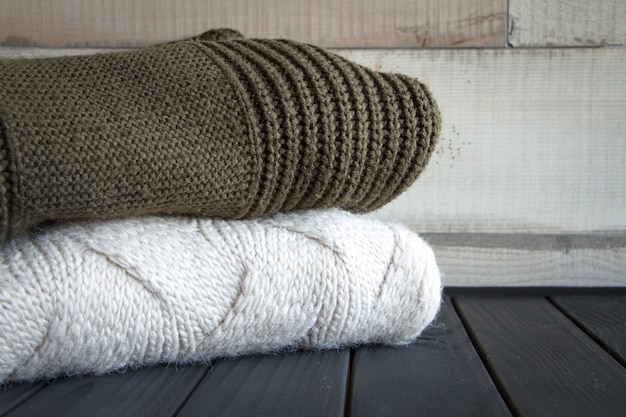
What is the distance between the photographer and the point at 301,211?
48cm

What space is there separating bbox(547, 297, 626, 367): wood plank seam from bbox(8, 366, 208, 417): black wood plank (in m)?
0.31

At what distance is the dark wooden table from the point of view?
37cm

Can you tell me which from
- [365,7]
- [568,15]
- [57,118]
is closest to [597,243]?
[568,15]

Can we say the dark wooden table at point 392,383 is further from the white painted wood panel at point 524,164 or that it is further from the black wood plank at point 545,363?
the white painted wood panel at point 524,164

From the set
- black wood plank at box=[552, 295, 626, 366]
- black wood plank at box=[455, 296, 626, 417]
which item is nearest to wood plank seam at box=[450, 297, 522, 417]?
black wood plank at box=[455, 296, 626, 417]

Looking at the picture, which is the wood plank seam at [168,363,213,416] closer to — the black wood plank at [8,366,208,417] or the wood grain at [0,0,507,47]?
the black wood plank at [8,366,208,417]

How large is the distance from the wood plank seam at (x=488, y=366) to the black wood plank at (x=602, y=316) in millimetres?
101

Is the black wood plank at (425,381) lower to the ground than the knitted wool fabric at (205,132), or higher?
lower

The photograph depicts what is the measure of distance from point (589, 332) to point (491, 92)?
0.96ft

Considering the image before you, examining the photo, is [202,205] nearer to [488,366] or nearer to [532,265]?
[488,366]

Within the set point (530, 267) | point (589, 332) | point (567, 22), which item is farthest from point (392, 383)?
point (567, 22)

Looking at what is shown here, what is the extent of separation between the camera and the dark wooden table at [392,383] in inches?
14.5

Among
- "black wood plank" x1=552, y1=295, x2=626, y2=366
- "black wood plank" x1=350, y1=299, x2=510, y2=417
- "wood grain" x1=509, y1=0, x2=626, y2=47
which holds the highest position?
"wood grain" x1=509, y1=0, x2=626, y2=47

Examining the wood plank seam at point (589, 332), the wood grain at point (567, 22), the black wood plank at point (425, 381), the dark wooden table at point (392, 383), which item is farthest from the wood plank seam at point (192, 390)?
the wood grain at point (567, 22)
